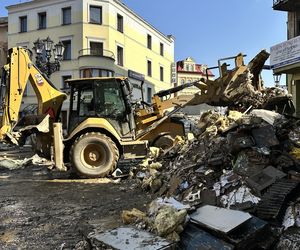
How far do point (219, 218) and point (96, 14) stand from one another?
28.7 meters

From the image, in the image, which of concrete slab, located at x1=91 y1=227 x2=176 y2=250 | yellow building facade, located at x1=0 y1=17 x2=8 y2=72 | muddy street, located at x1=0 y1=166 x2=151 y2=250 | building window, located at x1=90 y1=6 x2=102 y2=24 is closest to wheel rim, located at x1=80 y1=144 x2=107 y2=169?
muddy street, located at x1=0 y1=166 x2=151 y2=250

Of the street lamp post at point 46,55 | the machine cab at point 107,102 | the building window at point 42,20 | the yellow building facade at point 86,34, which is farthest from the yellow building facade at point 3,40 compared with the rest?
the machine cab at point 107,102

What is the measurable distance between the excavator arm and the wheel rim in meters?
1.63

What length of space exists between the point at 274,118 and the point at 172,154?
2.64 meters

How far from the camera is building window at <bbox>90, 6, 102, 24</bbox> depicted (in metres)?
31.1

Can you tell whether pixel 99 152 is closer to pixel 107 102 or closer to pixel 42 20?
pixel 107 102

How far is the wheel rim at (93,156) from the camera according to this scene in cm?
986

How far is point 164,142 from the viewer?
35.4 feet

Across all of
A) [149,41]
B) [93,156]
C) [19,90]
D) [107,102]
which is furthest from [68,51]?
[93,156]

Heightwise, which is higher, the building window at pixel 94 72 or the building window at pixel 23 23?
the building window at pixel 23 23

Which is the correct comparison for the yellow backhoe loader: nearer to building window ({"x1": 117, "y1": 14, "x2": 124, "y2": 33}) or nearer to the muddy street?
the muddy street

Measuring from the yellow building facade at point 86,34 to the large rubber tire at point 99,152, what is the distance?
20053 millimetres

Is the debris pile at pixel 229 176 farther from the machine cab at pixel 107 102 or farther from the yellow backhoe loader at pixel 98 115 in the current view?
the machine cab at pixel 107 102

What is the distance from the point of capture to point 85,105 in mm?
10289
